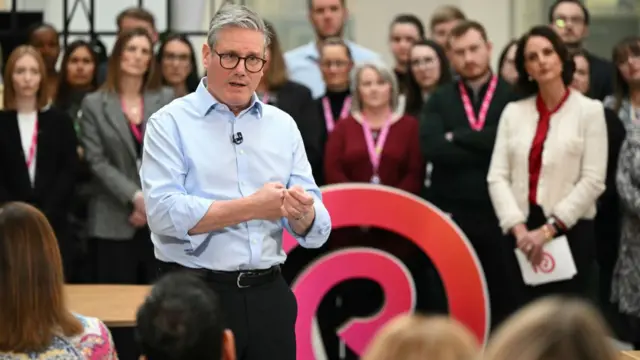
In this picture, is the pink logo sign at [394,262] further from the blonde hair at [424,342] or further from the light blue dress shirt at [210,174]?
the blonde hair at [424,342]

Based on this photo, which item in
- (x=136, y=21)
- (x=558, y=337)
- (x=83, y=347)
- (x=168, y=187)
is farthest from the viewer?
(x=136, y=21)

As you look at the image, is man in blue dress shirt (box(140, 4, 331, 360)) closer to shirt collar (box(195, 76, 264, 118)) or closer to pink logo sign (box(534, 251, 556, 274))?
shirt collar (box(195, 76, 264, 118))

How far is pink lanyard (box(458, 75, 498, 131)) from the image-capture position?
17.5 ft

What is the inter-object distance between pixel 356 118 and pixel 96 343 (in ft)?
9.19

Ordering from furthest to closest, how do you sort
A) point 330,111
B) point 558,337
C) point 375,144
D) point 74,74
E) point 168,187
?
point 74,74, point 330,111, point 375,144, point 168,187, point 558,337

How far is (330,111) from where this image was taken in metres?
5.76

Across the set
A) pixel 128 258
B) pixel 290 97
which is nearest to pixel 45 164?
pixel 128 258

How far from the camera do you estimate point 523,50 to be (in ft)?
16.5

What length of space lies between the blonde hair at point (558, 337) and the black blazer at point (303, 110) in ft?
13.4

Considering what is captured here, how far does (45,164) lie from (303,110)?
138cm

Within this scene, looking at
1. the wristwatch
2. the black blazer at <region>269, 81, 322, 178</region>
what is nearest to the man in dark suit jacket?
the black blazer at <region>269, 81, 322, 178</region>

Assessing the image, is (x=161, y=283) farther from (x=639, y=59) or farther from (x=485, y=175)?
(x=639, y=59)

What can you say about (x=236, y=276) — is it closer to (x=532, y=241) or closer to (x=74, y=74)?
(x=532, y=241)

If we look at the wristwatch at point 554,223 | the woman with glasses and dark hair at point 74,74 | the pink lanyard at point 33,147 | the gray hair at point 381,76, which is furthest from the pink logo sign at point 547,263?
the woman with glasses and dark hair at point 74,74
